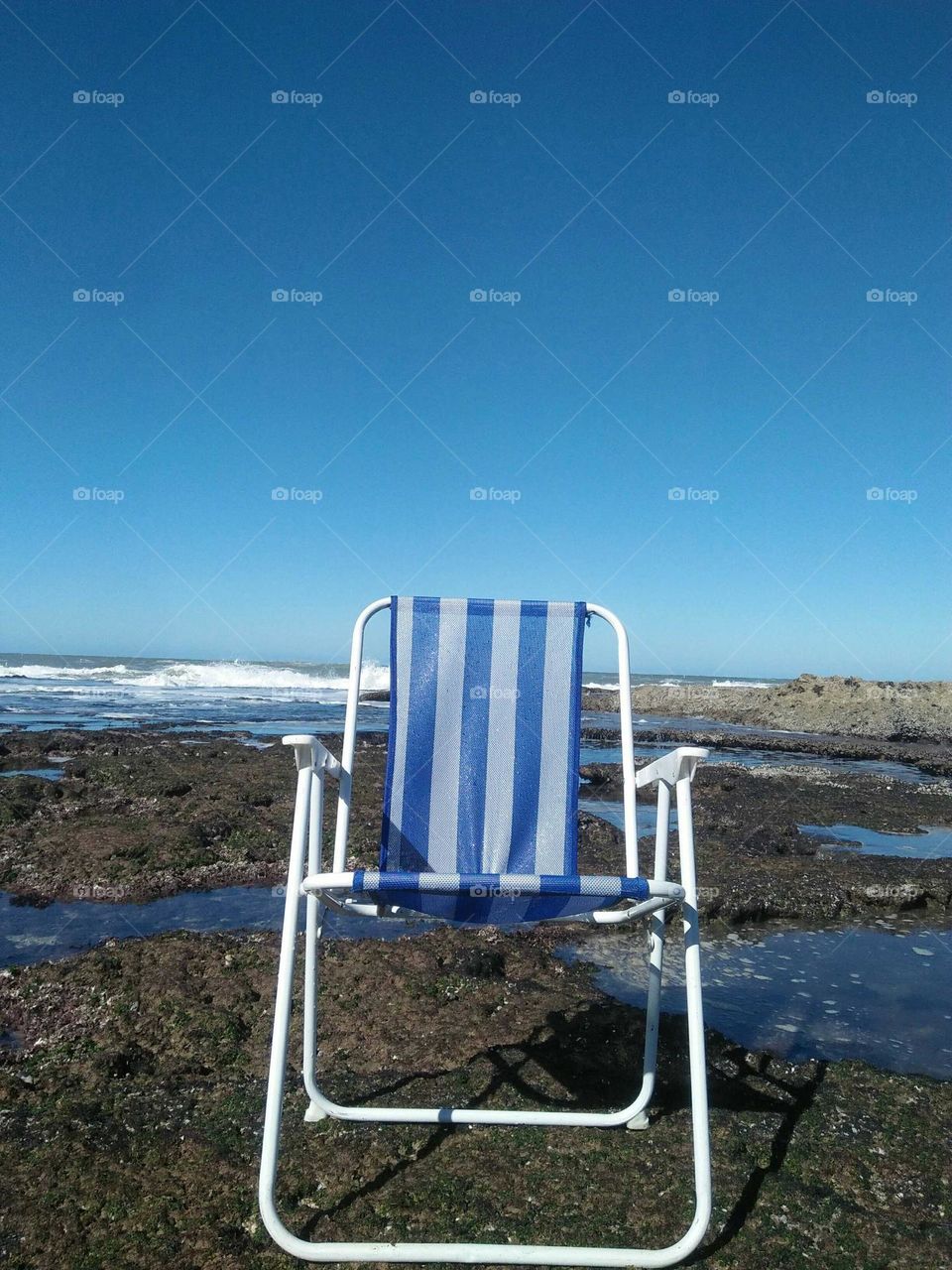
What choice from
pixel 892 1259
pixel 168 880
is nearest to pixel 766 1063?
pixel 892 1259

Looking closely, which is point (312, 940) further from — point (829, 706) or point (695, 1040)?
point (829, 706)

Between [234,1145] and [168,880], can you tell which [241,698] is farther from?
[234,1145]

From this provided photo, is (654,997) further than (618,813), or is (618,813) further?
(618,813)

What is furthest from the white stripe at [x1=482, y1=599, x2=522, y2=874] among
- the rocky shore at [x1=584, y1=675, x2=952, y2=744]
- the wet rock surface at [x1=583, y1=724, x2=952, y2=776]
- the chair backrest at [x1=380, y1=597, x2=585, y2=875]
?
the rocky shore at [x1=584, y1=675, x2=952, y2=744]

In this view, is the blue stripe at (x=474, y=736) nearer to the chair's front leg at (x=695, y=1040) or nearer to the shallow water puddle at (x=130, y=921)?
the chair's front leg at (x=695, y=1040)

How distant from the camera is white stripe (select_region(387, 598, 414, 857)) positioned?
9.24 ft

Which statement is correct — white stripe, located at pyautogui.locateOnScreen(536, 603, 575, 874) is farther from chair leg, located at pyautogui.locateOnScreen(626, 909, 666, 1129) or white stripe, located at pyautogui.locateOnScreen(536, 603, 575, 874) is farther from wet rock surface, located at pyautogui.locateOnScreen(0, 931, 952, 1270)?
wet rock surface, located at pyautogui.locateOnScreen(0, 931, 952, 1270)

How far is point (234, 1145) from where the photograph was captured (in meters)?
2.35

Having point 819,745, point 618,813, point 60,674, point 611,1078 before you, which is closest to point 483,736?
point 611,1078

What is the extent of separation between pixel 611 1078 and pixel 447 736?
1.31 metres

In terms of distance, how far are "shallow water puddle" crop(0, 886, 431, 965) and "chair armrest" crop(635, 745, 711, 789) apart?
231cm

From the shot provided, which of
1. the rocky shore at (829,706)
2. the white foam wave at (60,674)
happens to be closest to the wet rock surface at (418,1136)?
the rocky shore at (829,706)

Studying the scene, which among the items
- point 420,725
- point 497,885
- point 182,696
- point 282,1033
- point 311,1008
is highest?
point 420,725

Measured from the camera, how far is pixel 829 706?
27609 millimetres
